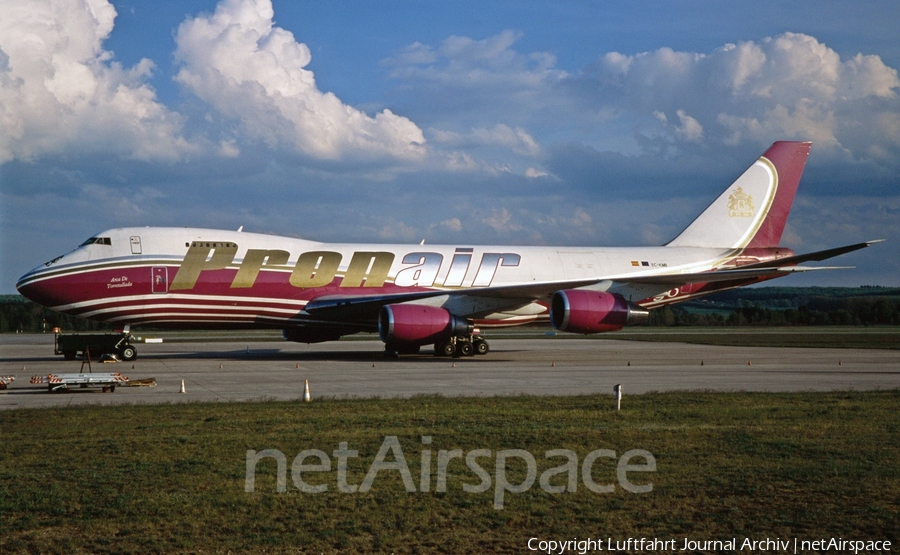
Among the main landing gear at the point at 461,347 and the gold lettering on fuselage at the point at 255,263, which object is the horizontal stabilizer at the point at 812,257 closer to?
the main landing gear at the point at 461,347

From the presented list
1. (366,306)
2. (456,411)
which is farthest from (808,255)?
(456,411)

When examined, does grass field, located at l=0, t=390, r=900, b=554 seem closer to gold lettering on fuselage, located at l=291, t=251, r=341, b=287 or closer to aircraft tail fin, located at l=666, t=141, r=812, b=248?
gold lettering on fuselage, located at l=291, t=251, r=341, b=287

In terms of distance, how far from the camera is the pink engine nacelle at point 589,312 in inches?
1070

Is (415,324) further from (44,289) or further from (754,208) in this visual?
(754,208)

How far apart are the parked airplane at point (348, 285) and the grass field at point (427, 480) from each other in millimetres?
12606

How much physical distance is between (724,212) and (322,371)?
1906 cm

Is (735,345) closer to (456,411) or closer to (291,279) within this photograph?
(291,279)

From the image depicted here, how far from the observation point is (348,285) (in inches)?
1128

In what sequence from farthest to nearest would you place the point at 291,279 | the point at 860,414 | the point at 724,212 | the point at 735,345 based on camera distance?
the point at 735,345 → the point at 724,212 → the point at 291,279 → the point at 860,414

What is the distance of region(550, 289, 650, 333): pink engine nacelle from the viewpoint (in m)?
27.2

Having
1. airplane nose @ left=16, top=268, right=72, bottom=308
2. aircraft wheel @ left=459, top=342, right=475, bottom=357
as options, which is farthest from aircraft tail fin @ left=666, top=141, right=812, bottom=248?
airplane nose @ left=16, top=268, right=72, bottom=308

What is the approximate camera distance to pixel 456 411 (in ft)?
47.2

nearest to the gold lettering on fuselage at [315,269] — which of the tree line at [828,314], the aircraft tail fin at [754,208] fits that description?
the aircraft tail fin at [754,208]

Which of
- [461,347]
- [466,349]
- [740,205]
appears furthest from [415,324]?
[740,205]
